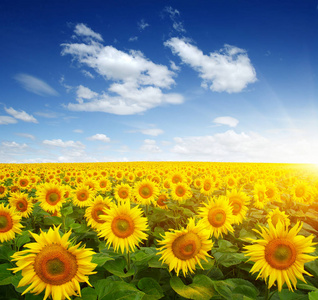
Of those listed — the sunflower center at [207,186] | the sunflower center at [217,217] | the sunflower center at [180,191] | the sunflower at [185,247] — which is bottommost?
the sunflower at [185,247]

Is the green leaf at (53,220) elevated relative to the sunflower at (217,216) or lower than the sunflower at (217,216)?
lower

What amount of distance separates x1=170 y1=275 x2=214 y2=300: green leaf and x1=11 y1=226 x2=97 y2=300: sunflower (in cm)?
112

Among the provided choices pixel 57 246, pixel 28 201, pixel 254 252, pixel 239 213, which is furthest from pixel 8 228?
pixel 239 213

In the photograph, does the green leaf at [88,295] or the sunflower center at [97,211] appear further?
the sunflower center at [97,211]

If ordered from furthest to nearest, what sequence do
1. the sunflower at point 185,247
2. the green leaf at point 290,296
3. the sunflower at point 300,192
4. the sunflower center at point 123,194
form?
the sunflower at point 300,192 → the sunflower center at point 123,194 → the sunflower at point 185,247 → the green leaf at point 290,296

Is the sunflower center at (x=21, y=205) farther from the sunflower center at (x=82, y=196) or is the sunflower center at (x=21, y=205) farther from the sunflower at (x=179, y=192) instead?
the sunflower at (x=179, y=192)

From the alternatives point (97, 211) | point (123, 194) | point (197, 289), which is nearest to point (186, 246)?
point (197, 289)

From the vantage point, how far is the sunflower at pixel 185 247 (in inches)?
127

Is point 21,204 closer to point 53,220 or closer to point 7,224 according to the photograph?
point 53,220

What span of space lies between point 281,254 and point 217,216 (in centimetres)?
172

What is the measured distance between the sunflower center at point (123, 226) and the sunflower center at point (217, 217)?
1.68 m

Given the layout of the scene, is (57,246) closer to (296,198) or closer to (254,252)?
(254,252)

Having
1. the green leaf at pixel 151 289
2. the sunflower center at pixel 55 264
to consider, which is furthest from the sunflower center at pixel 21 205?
the green leaf at pixel 151 289

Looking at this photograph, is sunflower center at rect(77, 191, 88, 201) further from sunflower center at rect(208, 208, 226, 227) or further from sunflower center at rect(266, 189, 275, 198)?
sunflower center at rect(266, 189, 275, 198)
